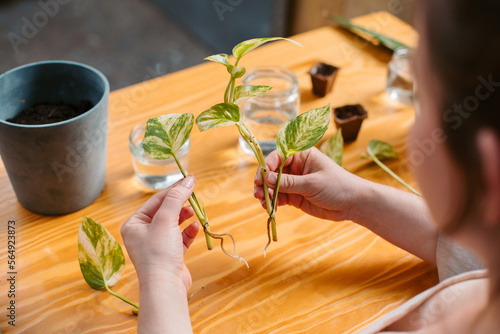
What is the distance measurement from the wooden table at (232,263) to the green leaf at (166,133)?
17 cm

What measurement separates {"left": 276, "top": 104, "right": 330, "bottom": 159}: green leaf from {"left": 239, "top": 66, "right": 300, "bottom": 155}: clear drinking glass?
0.24m

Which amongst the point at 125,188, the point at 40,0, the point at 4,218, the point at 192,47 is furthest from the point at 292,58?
the point at 40,0

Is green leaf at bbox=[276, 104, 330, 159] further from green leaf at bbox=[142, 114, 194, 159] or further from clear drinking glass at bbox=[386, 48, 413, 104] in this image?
clear drinking glass at bbox=[386, 48, 413, 104]

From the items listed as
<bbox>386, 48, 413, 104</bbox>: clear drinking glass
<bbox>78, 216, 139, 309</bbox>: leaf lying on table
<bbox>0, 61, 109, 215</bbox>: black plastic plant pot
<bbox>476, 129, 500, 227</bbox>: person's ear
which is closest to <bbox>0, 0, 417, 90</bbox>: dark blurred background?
<bbox>386, 48, 413, 104</bbox>: clear drinking glass

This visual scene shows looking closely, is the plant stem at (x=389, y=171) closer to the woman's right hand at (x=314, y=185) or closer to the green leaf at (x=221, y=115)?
the woman's right hand at (x=314, y=185)

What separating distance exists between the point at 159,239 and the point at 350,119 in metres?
0.46

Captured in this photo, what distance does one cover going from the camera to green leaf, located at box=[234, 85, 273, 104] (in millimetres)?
611

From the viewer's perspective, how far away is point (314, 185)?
2.26 ft

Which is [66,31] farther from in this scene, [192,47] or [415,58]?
[415,58]

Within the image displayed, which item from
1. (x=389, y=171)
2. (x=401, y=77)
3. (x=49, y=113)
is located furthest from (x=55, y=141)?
(x=401, y=77)

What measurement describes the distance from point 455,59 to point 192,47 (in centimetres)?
218

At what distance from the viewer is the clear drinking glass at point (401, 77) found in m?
1.02

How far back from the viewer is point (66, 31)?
246 cm

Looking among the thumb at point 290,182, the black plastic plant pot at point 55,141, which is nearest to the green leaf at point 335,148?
the thumb at point 290,182
